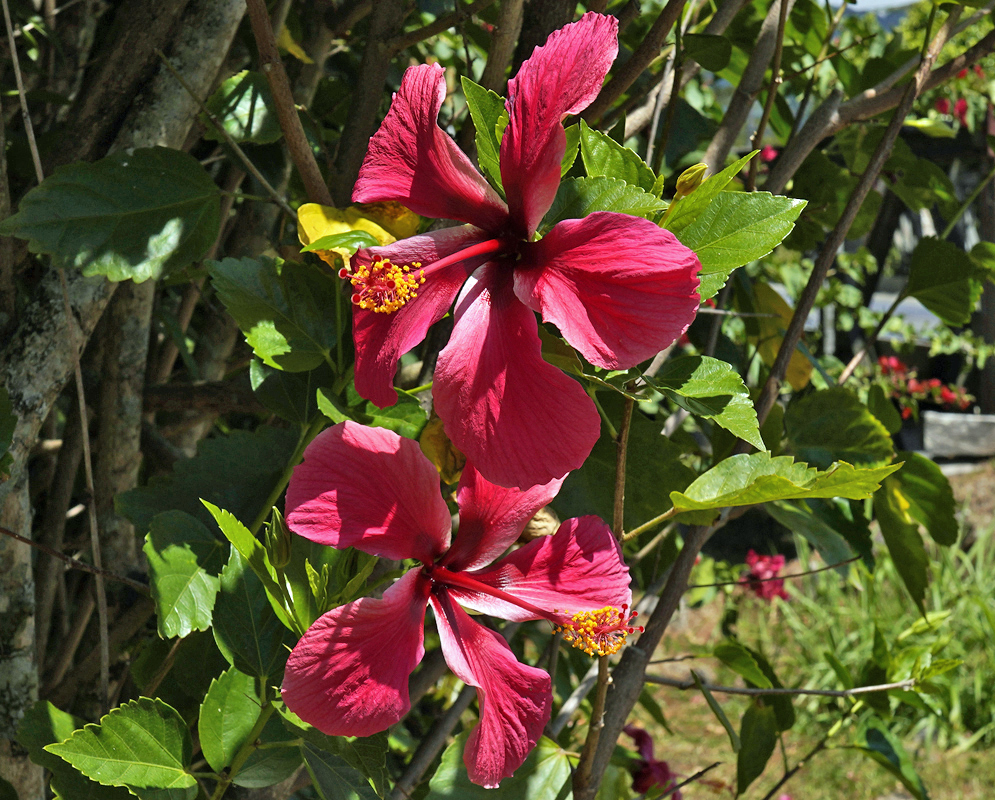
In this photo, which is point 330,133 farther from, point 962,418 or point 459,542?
point 962,418

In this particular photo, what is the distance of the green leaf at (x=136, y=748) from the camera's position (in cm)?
50

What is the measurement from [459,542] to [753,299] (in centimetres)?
64

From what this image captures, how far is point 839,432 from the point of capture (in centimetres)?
84

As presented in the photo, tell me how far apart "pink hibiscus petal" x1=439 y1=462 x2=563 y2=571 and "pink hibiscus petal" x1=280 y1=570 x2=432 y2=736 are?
0.21 ft

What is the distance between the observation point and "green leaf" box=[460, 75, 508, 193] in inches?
18.7

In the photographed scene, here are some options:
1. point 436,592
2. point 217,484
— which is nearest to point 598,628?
point 436,592

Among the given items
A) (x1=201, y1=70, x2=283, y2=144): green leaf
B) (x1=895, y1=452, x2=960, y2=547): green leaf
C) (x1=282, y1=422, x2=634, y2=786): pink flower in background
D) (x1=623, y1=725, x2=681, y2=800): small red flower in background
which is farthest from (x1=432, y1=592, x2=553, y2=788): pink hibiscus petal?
(x1=623, y1=725, x2=681, y2=800): small red flower in background

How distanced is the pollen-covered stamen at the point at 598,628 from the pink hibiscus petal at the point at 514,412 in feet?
0.33

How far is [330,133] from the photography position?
112 cm

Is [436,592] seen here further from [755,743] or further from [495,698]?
[755,743]

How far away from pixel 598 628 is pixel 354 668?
14 cm

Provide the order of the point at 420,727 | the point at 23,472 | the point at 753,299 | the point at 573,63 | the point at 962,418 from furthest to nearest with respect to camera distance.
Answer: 1. the point at 962,418
2. the point at 420,727
3. the point at 753,299
4. the point at 23,472
5. the point at 573,63

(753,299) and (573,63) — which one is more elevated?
(573,63)

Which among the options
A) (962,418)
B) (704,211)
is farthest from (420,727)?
(962,418)
